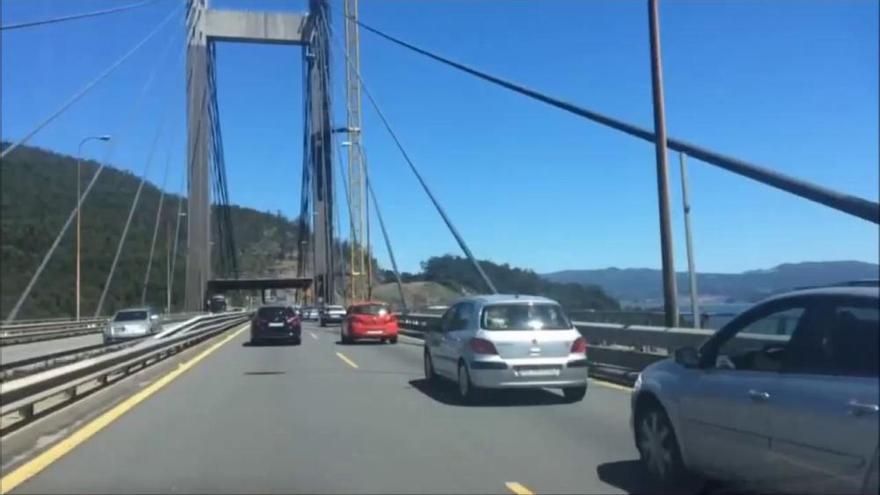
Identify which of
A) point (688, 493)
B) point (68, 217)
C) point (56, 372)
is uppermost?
point (68, 217)

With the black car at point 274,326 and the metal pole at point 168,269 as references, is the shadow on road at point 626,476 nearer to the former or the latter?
the black car at point 274,326

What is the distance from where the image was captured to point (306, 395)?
15.8 metres

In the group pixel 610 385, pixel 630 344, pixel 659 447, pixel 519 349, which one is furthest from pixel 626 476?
pixel 630 344

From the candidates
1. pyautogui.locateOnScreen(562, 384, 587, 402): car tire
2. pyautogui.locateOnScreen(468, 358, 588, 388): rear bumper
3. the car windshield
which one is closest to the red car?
the car windshield

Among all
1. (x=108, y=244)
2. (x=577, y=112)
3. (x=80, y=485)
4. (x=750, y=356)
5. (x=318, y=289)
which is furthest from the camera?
(x=318, y=289)

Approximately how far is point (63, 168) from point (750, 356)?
2509cm

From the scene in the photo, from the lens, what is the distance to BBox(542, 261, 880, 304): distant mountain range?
9086 millimetres

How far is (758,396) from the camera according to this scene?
6559 mm

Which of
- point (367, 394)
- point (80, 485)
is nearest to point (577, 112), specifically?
point (367, 394)

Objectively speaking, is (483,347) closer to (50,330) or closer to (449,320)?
(449,320)

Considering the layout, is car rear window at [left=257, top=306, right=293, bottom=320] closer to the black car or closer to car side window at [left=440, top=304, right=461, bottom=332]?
the black car

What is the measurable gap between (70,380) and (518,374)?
595 centimetres

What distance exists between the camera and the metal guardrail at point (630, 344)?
1455 centimetres

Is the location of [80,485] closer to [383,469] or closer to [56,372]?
[383,469]
